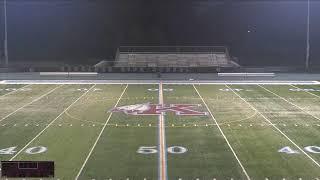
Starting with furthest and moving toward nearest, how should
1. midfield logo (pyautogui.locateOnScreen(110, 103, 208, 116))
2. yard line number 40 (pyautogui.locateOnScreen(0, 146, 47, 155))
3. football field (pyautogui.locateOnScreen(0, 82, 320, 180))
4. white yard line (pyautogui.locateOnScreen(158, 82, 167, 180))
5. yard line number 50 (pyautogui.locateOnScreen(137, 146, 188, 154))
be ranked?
midfield logo (pyautogui.locateOnScreen(110, 103, 208, 116)) < yard line number 50 (pyautogui.locateOnScreen(137, 146, 188, 154)) < yard line number 40 (pyautogui.locateOnScreen(0, 146, 47, 155)) < football field (pyautogui.locateOnScreen(0, 82, 320, 180)) < white yard line (pyautogui.locateOnScreen(158, 82, 167, 180))

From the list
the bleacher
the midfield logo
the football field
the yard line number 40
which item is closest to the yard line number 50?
the football field

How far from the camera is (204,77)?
3500 centimetres

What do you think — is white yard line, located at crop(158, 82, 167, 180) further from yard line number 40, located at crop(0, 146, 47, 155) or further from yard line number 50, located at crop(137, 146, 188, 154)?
yard line number 40, located at crop(0, 146, 47, 155)

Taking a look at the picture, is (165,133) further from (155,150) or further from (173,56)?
(173,56)

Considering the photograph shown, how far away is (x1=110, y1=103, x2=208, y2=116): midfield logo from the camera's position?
20047mm

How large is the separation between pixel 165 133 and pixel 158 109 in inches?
189

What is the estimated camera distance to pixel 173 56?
42.8 meters

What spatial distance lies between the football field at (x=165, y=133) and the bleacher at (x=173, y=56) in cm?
1481

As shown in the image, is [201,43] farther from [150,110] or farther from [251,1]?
[150,110]

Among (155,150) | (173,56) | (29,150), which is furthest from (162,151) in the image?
(173,56)

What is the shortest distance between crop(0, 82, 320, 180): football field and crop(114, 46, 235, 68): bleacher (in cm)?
1481

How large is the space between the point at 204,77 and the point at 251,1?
12704 mm

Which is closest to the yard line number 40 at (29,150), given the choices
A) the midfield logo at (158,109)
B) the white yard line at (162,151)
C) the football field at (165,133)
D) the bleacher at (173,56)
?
the football field at (165,133)

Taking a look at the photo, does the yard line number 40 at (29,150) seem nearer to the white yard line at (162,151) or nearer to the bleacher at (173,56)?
the white yard line at (162,151)
